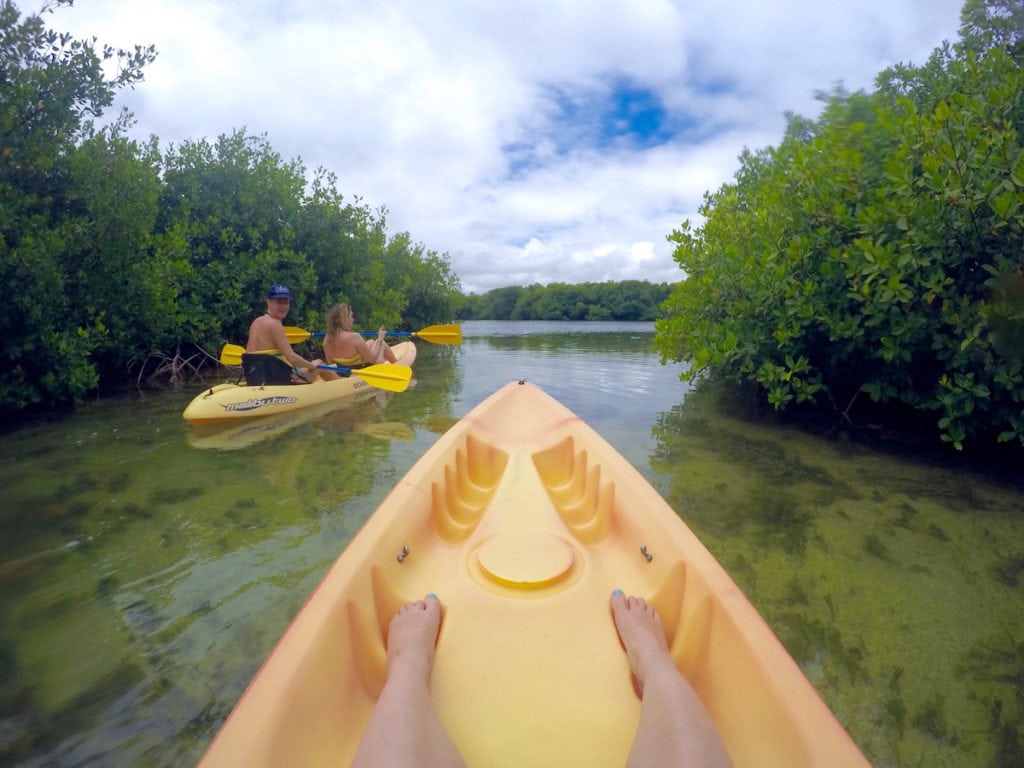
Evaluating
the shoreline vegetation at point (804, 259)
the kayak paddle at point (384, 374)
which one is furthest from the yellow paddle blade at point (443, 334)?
the shoreline vegetation at point (804, 259)

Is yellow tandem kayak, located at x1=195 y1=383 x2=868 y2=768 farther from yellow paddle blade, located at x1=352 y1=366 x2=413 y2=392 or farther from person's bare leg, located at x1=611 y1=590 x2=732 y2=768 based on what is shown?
yellow paddle blade, located at x1=352 y1=366 x2=413 y2=392

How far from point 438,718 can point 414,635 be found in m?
0.36

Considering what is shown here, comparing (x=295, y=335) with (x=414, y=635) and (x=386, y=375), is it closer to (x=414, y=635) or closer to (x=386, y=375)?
(x=386, y=375)

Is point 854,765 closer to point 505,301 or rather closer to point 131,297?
point 131,297

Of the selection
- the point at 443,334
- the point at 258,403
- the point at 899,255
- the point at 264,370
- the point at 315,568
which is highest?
the point at 899,255

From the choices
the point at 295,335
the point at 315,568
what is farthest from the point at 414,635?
the point at 295,335

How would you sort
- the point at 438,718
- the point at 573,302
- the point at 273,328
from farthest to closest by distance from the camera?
the point at 573,302
the point at 273,328
the point at 438,718

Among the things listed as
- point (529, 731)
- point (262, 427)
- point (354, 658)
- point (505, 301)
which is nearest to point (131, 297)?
point (262, 427)

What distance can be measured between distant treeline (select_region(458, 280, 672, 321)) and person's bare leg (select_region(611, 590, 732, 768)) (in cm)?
5057

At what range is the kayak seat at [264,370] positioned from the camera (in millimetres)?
6133

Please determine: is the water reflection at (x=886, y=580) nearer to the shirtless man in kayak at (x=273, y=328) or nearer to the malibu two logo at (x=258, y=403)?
the malibu two logo at (x=258, y=403)

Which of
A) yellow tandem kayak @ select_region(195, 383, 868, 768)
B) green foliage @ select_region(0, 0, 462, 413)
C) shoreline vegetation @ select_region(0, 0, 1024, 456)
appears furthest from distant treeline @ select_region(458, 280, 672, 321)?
yellow tandem kayak @ select_region(195, 383, 868, 768)

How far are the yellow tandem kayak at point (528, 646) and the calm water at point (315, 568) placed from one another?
0.60 meters

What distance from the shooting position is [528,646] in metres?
1.87
